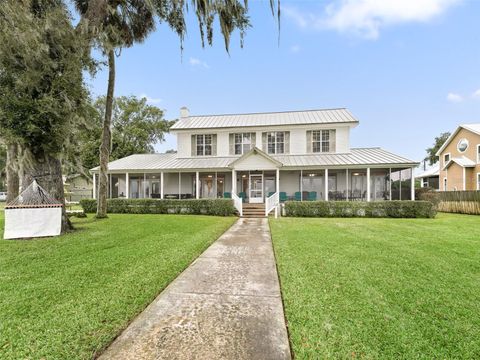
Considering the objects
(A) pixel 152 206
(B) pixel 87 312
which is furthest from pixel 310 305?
(A) pixel 152 206

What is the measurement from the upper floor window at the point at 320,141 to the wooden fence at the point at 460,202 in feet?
31.0

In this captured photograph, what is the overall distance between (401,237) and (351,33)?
57.9 ft

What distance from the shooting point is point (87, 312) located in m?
2.96

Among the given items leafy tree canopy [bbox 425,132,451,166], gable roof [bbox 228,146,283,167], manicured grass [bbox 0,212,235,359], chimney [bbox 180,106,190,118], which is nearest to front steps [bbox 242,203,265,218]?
gable roof [bbox 228,146,283,167]

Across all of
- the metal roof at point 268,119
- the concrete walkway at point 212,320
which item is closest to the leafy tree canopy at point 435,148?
the metal roof at point 268,119

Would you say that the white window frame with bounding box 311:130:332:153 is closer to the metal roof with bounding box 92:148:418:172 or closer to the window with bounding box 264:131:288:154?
the metal roof with bounding box 92:148:418:172

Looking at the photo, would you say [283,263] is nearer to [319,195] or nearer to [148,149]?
[319,195]

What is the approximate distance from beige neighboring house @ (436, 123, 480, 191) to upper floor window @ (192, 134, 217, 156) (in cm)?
2417

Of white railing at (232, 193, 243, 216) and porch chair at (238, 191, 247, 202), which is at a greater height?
porch chair at (238, 191, 247, 202)

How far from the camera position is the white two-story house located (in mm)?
16703

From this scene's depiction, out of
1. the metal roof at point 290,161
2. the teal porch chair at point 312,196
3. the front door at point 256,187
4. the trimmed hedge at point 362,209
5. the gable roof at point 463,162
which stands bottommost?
the trimmed hedge at point 362,209

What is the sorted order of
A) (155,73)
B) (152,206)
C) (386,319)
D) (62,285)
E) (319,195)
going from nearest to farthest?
(386,319) → (62,285) → (152,206) → (319,195) → (155,73)

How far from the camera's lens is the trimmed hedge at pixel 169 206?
570 inches

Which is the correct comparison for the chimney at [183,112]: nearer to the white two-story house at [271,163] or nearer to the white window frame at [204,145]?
the white two-story house at [271,163]
